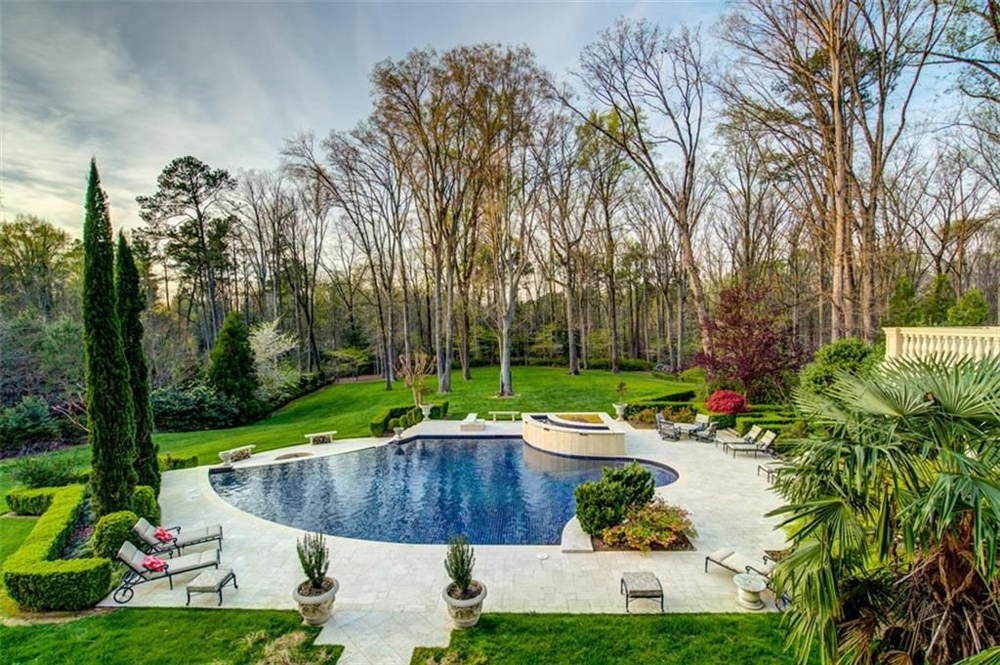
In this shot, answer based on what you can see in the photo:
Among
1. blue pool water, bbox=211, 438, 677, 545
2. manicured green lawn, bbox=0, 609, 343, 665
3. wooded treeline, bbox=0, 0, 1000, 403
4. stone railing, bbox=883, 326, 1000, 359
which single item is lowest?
blue pool water, bbox=211, 438, 677, 545

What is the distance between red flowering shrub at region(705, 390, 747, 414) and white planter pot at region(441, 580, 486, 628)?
574 inches

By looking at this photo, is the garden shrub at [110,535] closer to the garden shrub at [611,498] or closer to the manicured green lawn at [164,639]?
the manicured green lawn at [164,639]

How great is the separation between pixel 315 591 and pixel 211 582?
1.86 metres

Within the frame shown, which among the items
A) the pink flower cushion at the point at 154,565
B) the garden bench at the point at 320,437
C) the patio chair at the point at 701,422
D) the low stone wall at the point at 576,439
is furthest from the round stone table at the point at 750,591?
the garden bench at the point at 320,437

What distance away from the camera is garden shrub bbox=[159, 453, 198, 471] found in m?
14.4

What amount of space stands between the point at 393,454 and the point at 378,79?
17.4 metres

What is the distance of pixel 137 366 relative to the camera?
416 inches

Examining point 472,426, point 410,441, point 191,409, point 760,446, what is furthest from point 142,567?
point 191,409

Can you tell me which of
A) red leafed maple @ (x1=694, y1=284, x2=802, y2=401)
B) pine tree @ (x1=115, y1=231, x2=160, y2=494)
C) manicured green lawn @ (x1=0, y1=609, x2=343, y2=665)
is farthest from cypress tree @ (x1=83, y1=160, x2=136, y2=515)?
red leafed maple @ (x1=694, y1=284, x2=802, y2=401)

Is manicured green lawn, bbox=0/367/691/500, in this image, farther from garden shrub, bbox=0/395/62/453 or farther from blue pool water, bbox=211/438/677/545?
blue pool water, bbox=211/438/677/545

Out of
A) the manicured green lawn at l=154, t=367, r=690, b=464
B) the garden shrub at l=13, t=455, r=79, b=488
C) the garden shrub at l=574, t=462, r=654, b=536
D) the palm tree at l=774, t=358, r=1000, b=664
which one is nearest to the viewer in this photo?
the palm tree at l=774, t=358, r=1000, b=664

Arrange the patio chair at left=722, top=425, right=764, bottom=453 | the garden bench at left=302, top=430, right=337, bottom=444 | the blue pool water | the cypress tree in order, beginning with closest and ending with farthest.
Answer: the cypress tree
the blue pool water
the patio chair at left=722, top=425, right=764, bottom=453
the garden bench at left=302, top=430, right=337, bottom=444

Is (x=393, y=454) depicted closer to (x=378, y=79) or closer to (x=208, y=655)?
(x=208, y=655)

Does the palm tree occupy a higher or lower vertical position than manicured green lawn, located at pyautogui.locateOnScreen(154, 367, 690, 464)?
higher
